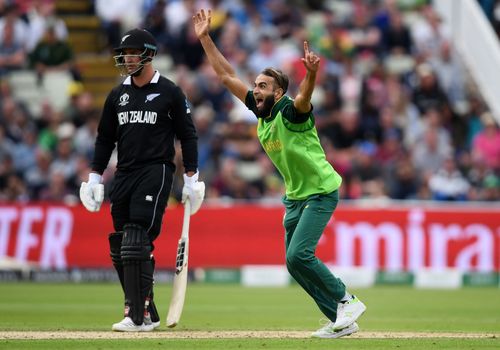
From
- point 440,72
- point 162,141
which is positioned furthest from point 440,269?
point 162,141

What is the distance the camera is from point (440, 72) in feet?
75.0

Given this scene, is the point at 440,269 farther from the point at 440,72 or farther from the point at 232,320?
the point at 232,320

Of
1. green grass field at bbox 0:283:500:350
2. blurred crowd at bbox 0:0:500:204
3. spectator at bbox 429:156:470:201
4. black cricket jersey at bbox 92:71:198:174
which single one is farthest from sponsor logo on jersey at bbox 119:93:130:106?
spectator at bbox 429:156:470:201

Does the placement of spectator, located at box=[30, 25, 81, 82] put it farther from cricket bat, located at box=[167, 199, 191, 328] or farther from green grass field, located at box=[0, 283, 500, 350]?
cricket bat, located at box=[167, 199, 191, 328]

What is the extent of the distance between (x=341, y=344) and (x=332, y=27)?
1519 cm

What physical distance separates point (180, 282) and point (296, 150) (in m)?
1.67

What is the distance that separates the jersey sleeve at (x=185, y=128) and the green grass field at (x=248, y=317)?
146 centimetres

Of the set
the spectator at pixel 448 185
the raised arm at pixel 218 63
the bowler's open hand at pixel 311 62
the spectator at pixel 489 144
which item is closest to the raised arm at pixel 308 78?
the bowler's open hand at pixel 311 62

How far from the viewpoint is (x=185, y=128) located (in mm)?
10281

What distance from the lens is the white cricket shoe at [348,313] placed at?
972 cm

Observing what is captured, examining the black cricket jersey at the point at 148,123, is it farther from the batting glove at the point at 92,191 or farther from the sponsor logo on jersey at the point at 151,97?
the batting glove at the point at 92,191

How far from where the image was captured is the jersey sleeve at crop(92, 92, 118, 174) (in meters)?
10.3

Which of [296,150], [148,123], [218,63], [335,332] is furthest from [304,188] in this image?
[148,123]

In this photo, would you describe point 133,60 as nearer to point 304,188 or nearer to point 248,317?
point 304,188
